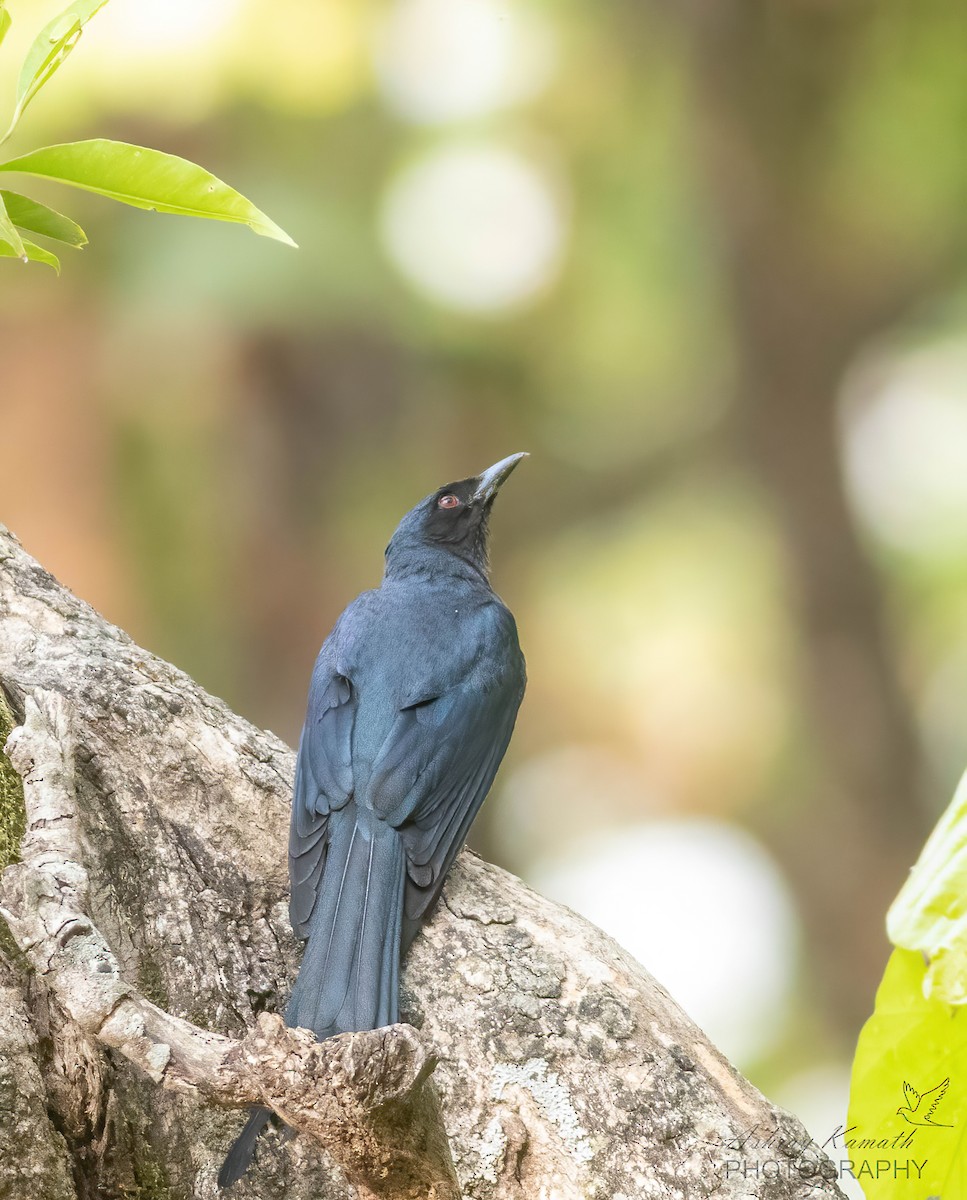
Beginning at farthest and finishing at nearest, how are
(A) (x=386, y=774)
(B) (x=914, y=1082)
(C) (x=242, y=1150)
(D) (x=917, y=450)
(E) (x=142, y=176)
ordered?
(D) (x=917, y=450) < (A) (x=386, y=774) < (C) (x=242, y=1150) < (E) (x=142, y=176) < (B) (x=914, y=1082)

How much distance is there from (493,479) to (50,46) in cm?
286

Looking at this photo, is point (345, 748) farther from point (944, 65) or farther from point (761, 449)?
point (944, 65)

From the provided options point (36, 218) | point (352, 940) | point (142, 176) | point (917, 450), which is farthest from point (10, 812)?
point (917, 450)

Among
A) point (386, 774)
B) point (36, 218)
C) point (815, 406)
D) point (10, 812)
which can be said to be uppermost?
point (815, 406)

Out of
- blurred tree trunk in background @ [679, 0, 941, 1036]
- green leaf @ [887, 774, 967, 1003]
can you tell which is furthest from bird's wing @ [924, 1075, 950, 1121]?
blurred tree trunk in background @ [679, 0, 941, 1036]

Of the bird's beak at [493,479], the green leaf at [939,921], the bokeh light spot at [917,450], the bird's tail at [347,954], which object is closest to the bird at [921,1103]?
the green leaf at [939,921]

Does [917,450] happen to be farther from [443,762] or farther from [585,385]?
[443,762]

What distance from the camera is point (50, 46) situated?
2.17m

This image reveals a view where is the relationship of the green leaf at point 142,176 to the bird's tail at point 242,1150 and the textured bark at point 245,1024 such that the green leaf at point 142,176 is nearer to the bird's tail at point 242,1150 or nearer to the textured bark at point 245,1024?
the textured bark at point 245,1024

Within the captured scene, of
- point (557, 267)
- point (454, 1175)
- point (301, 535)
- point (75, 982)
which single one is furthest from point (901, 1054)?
point (557, 267)

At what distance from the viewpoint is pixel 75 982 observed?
6.95 feet

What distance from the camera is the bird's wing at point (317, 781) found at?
2.93 m

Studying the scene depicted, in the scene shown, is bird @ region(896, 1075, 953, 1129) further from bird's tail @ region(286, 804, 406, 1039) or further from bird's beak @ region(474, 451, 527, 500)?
bird's beak @ region(474, 451, 527, 500)

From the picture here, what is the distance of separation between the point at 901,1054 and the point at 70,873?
146 cm
